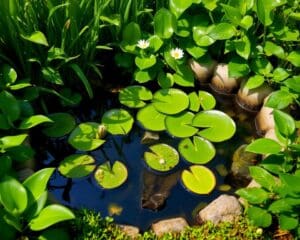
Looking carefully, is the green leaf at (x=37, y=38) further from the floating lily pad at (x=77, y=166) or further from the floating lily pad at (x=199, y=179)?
the floating lily pad at (x=199, y=179)

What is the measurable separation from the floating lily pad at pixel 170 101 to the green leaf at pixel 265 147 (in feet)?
1.85

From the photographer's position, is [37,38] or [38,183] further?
[37,38]

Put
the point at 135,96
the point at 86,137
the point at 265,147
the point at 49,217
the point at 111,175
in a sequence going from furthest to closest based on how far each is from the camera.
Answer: the point at 135,96 < the point at 86,137 < the point at 111,175 < the point at 265,147 < the point at 49,217

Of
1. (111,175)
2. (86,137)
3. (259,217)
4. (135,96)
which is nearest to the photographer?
(259,217)

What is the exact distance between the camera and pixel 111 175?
101 inches

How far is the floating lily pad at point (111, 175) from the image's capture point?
253 centimetres

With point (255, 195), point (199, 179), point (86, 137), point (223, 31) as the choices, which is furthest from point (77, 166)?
point (223, 31)

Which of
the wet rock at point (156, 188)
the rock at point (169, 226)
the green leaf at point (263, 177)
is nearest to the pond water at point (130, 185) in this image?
the wet rock at point (156, 188)

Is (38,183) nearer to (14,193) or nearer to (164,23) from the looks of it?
(14,193)

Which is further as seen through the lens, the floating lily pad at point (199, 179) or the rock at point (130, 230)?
the floating lily pad at point (199, 179)

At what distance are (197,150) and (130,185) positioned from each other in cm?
40

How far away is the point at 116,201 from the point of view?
8.20 feet

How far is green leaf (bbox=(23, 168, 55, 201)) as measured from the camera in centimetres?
205

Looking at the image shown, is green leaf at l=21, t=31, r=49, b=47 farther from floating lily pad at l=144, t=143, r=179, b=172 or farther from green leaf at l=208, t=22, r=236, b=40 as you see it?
green leaf at l=208, t=22, r=236, b=40
